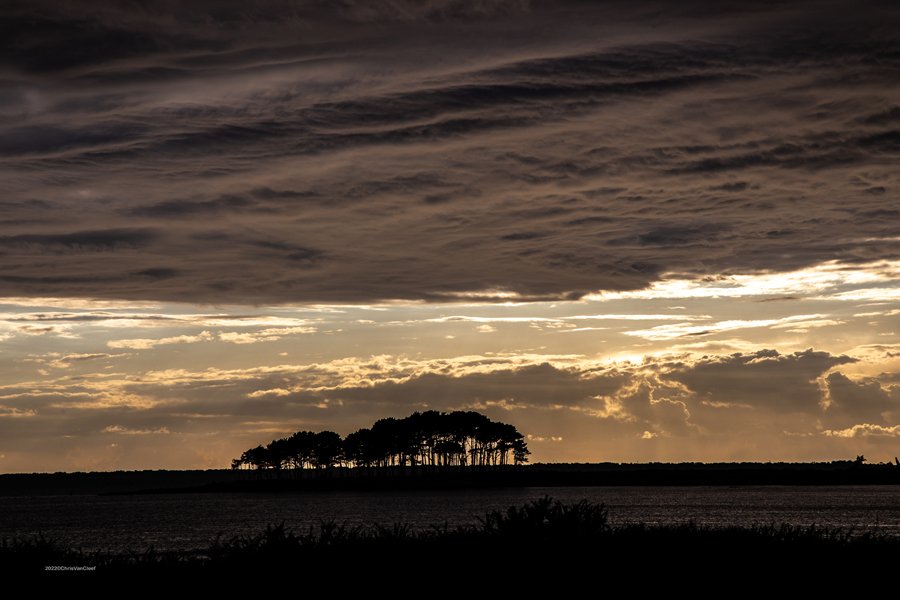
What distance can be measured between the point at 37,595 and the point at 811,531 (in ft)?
79.1

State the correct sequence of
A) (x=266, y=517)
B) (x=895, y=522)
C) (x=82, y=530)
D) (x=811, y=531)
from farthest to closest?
(x=266, y=517)
(x=82, y=530)
(x=895, y=522)
(x=811, y=531)

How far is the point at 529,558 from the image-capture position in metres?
30.3

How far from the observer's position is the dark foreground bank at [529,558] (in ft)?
95.6

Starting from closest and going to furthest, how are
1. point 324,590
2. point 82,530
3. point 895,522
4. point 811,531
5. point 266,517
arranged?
point 324,590
point 811,531
point 895,522
point 82,530
point 266,517

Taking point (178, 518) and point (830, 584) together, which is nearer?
point (830, 584)

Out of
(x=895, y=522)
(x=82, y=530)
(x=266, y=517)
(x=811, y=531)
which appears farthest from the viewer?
(x=266, y=517)

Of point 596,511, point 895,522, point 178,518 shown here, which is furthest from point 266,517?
point 596,511

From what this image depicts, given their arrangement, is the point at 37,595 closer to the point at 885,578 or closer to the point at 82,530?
the point at 885,578

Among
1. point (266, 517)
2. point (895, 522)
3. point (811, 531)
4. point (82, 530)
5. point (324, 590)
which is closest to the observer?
point (324, 590)

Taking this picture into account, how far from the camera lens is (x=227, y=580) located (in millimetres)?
28500

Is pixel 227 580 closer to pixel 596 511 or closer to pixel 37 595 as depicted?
pixel 37 595

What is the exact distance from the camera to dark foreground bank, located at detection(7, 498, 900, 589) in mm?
29141

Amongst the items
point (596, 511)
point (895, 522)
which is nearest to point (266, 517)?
point (895, 522)

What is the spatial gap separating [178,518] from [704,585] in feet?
459
